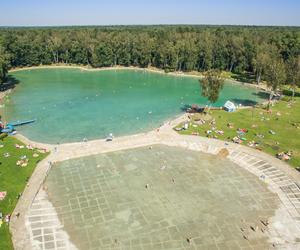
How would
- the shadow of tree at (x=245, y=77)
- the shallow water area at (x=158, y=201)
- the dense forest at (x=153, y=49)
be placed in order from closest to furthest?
the shallow water area at (x=158, y=201)
the shadow of tree at (x=245, y=77)
the dense forest at (x=153, y=49)

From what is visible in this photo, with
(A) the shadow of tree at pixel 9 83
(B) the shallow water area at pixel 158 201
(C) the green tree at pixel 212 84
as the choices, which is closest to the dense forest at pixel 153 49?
(A) the shadow of tree at pixel 9 83

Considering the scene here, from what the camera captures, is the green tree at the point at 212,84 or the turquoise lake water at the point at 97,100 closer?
the turquoise lake water at the point at 97,100

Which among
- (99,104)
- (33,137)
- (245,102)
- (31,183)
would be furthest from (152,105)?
(31,183)

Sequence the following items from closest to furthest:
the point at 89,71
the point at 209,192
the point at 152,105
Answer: the point at 209,192, the point at 152,105, the point at 89,71

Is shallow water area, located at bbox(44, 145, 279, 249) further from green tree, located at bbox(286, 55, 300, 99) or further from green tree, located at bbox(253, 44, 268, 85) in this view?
green tree, located at bbox(253, 44, 268, 85)

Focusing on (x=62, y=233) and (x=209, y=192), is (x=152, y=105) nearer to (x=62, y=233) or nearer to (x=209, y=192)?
(x=209, y=192)

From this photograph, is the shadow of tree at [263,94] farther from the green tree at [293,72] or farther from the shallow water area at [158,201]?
the shallow water area at [158,201]

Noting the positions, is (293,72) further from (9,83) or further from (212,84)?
(9,83)

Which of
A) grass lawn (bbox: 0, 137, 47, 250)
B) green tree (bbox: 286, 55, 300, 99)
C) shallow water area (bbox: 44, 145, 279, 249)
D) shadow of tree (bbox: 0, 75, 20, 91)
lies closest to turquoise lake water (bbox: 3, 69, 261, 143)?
shadow of tree (bbox: 0, 75, 20, 91)

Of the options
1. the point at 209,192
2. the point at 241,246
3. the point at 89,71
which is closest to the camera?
the point at 241,246
